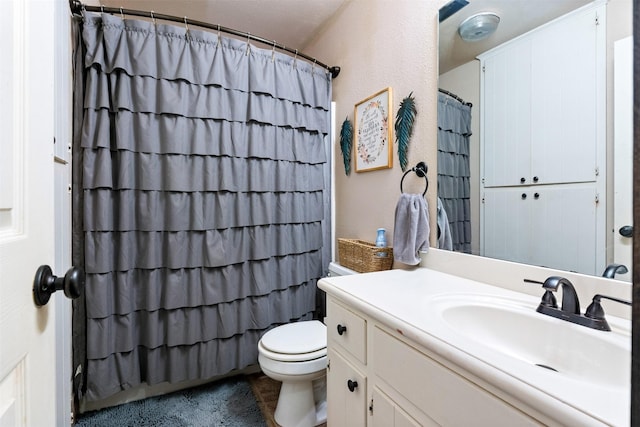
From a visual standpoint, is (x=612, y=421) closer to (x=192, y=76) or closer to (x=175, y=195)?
(x=175, y=195)

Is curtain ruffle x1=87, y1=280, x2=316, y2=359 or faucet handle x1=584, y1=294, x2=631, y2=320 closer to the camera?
faucet handle x1=584, y1=294, x2=631, y2=320

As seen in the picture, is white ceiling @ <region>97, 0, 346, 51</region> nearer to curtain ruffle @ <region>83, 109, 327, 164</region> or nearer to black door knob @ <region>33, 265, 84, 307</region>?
curtain ruffle @ <region>83, 109, 327, 164</region>

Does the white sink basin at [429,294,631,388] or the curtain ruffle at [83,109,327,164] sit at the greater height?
the curtain ruffle at [83,109,327,164]

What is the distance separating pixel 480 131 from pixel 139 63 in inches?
64.9

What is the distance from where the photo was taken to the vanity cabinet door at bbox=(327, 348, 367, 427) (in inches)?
35.7

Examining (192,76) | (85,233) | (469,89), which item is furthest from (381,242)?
(85,233)

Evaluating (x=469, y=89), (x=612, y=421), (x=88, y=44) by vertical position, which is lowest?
(x=612, y=421)

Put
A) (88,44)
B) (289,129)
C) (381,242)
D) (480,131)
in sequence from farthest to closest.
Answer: (289,129), (381,242), (88,44), (480,131)

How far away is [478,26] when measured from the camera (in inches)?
46.0

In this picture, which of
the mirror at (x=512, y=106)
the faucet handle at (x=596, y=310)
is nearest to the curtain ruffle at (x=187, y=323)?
the mirror at (x=512, y=106)

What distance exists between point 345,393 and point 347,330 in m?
0.22

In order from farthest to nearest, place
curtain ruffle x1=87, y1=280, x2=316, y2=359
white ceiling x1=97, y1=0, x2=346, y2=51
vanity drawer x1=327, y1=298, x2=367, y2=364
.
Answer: white ceiling x1=97, y1=0, x2=346, y2=51
curtain ruffle x1=87, y1=280, x2=316, y2=359
vanity drawer x1=327, y1=298, x2=367, y2=364

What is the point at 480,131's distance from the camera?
3.82 feet

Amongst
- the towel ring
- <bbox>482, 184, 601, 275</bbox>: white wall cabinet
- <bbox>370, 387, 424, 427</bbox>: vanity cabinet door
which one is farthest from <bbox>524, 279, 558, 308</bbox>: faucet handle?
the towel ring
